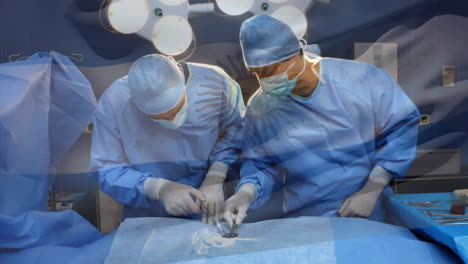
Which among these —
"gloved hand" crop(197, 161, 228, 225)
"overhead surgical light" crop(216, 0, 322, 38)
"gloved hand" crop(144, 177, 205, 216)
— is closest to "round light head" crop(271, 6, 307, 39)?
"overhead surgical light" crop(216, 0, 322, 38)

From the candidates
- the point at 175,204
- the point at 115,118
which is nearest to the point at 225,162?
the point at 175,204

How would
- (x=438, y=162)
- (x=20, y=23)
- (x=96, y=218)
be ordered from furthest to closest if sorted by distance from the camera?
(x=438, y=162)
(x=96, y=218)
(x=20, y=23)

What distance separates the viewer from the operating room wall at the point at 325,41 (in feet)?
4.05

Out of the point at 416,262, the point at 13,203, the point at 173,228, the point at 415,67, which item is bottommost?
the point at 416,262

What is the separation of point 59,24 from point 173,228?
839mm

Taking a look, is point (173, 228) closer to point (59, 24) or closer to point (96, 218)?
point (96, 218)

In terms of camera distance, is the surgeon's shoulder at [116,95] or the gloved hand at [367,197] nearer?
the surgeon's shoulder at [116,95]

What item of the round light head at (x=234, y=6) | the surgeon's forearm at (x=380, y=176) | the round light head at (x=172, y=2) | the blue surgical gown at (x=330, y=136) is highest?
the round light head at (x=172, y=2)

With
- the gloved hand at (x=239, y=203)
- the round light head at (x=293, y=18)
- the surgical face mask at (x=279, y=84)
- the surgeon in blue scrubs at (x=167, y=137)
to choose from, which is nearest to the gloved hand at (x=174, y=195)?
the surgeon in blue scrubs at (x=167, y=137)

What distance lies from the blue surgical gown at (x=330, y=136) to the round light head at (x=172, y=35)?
0.33 meters

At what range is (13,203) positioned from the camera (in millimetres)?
1242

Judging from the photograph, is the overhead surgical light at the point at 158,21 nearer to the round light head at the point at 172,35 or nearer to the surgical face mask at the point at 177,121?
the round light head at the point at 172,35

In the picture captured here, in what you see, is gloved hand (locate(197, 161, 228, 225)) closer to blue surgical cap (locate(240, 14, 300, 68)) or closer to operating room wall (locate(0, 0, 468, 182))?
operating room wall (locate(0, 0, 468, 182))

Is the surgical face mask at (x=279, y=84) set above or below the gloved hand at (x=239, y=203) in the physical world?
above
